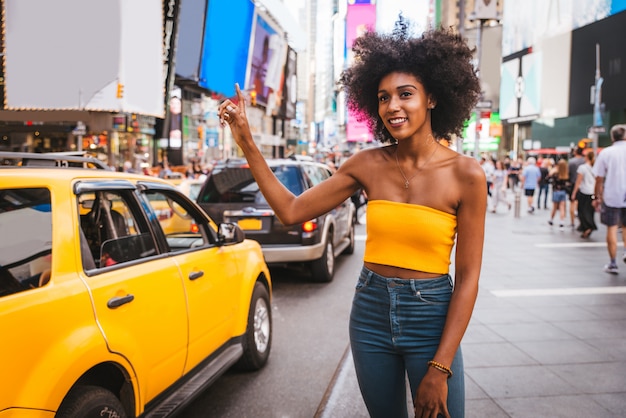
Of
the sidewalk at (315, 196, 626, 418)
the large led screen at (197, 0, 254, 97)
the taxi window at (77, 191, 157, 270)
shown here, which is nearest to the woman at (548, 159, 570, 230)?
the sidewalk at (315, 196, 626, 418)

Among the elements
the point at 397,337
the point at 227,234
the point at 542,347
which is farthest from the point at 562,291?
the point at 397,337

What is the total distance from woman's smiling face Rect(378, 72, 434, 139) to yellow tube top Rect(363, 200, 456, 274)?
301 millimetres

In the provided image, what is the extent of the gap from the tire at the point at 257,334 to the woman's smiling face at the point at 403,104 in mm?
2758

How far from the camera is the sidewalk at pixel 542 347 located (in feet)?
12.8

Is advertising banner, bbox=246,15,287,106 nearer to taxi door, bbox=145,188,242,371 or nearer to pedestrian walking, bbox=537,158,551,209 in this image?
pedestrian walking, bbox=537,158,551,209

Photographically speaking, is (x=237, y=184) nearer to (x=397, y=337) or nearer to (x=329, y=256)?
(x=329, y=256)

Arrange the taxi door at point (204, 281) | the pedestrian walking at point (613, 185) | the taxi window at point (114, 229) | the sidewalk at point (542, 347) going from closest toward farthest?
the taxi window at point (114, 229) < the taxi door at point (204, 281) < the sidewalk at point (542, 347) < the pedestrian walking at point (613, 185)

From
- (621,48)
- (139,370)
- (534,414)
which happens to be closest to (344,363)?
(534,414)

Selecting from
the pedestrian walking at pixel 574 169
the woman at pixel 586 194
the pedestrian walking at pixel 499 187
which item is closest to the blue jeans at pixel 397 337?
the woman at pixel 586 194

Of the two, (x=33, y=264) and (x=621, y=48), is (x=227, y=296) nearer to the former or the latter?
(x=33, y=264)

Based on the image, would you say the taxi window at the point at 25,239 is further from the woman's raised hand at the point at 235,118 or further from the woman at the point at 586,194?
the woman at the point at 586,194

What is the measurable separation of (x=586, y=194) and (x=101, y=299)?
11830 millimetres

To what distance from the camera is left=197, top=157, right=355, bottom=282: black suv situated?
26.1ft

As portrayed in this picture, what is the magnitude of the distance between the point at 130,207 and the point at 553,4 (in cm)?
7639
